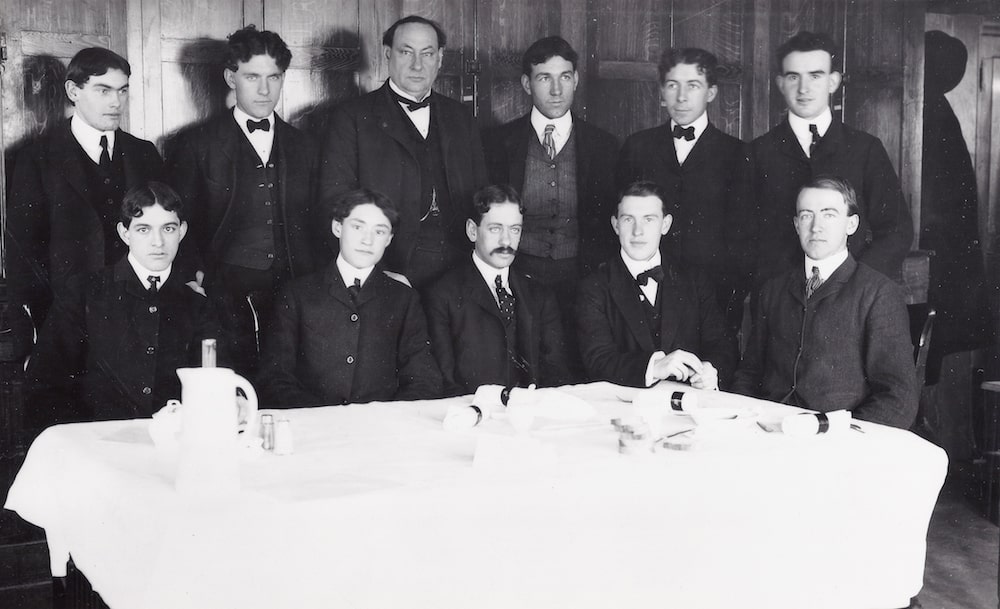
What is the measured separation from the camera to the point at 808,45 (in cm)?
449

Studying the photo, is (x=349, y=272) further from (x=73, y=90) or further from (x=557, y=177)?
(x=73, y=90)

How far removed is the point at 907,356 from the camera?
2936 millimetres

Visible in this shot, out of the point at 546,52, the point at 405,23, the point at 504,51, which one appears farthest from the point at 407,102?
the point at 504,51

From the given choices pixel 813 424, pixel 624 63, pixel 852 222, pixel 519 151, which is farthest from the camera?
pixel 624 63

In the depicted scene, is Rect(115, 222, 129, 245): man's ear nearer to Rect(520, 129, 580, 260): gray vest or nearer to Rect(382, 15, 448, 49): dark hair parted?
Rect(382, 15, 448, 49): dark hair parted

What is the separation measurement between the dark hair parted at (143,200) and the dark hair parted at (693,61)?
2.05 metres

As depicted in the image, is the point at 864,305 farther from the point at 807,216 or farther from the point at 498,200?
Result: the point at 498,200

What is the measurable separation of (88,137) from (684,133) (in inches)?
84.7

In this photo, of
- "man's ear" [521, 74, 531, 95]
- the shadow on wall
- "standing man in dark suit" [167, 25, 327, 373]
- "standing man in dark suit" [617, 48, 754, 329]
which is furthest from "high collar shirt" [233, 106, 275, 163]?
the shadow on wall

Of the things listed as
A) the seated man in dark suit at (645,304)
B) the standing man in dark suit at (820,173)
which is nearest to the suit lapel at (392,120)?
the seated man in dark suit at (645,304)

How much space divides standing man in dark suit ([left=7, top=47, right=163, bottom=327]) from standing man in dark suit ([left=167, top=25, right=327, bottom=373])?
23 cm

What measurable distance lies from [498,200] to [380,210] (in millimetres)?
436

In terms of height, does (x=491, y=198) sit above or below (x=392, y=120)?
below

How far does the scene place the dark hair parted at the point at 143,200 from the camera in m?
3.16
